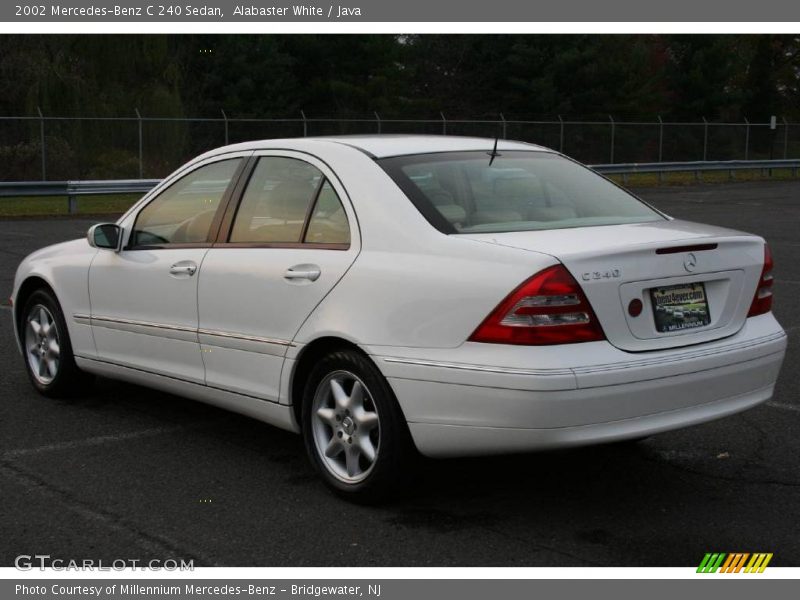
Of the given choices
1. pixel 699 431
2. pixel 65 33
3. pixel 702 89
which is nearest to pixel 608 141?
pixel 65 33

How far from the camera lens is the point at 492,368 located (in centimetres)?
427

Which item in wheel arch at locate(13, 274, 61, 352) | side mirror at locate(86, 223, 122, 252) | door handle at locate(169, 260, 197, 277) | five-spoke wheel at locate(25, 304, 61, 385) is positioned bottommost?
five-spoke wheel at locate(25, 304, 61, 385)

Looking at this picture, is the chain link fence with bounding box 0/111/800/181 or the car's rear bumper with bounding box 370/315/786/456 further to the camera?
the chain link fence with bounding box 0/111/800/181

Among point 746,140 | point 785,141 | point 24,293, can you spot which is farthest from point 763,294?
point 785,141

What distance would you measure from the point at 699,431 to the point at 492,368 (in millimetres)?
2165

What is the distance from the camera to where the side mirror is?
618 cm

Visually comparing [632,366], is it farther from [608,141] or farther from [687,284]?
[608,141]

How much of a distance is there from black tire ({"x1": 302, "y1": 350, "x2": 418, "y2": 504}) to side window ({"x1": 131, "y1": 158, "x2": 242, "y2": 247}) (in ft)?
4.05

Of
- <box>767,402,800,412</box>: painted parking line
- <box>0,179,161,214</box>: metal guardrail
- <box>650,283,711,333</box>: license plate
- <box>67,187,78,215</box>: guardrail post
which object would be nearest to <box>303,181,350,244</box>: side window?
<box>650,283,711,333</box>: license plate

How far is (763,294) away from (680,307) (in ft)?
2.20

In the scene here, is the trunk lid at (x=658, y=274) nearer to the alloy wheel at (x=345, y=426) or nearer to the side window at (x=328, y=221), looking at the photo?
the side window at (x=328, y=221)

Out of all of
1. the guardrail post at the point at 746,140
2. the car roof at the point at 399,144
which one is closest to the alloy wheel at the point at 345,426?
the car roof at the point at 399,144

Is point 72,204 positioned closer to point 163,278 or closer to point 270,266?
point 163,278

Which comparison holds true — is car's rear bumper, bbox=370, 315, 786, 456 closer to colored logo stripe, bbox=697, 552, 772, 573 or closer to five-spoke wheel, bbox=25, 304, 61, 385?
colored logo stripe, bbox=697, 552, 772, 573
